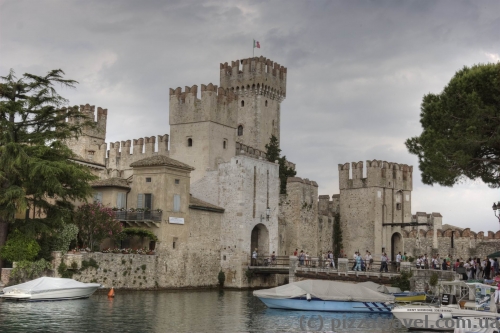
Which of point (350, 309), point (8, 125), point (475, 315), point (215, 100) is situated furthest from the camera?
point (215, 100)

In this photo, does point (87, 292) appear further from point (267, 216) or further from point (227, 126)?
point (227, 126)

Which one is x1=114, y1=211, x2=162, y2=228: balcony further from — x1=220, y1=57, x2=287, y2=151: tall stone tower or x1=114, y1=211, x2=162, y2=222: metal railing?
x1=220, y1=57, x2=287, y2=151: tall stone tower

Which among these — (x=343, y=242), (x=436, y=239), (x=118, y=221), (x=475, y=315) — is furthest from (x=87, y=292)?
(x=436, y=239)

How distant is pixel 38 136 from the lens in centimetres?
3431

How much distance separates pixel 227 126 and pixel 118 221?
1384 centimetres

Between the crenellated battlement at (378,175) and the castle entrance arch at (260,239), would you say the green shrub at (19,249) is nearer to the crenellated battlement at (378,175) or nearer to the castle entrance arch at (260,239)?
the castle entrance arch at (260,239)

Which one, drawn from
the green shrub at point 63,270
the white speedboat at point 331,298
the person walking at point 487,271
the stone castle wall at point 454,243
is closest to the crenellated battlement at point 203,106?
the stone castle wall at point 454,243

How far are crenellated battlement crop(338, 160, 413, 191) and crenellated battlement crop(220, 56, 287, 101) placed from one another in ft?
Result: 50.5

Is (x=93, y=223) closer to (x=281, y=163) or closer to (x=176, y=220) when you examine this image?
(x=176, y=220)

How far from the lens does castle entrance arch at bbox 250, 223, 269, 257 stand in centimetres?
4575

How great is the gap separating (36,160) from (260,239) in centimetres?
1773

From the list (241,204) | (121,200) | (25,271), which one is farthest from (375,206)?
(25,271)

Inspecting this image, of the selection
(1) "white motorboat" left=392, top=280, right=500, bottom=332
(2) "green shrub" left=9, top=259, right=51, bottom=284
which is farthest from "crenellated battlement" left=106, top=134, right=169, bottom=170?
(1) "white motorboat" left=392, top=280, right=500, bottom=332

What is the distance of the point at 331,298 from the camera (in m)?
29.1
